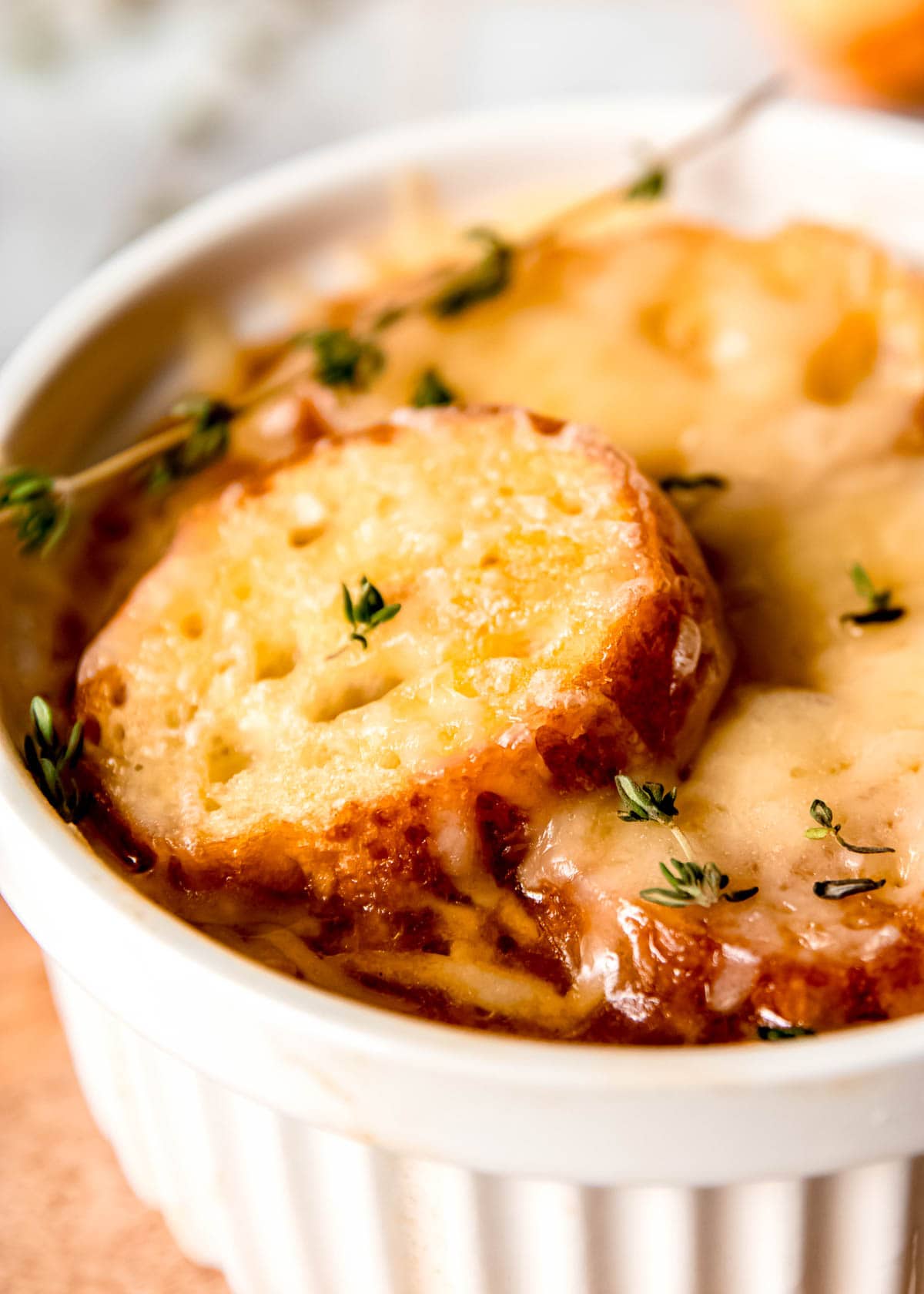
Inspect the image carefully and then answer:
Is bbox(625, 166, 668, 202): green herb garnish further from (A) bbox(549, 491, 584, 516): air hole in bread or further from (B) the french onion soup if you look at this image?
(A) bbox(549, 491, 584, 516): air hole in bread

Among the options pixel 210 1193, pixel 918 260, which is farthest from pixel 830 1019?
pixel 918 260

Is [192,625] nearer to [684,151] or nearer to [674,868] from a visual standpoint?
[674,868]

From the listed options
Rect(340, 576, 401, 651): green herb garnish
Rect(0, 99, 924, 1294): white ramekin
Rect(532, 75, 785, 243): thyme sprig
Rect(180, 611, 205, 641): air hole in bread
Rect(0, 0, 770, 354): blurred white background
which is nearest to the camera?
Rect(0, 99, 924, 1294): white ramekin

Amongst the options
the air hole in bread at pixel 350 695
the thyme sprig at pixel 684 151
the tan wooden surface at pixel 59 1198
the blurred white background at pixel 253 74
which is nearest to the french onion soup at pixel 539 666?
the air hole in bread at pixel 350 695

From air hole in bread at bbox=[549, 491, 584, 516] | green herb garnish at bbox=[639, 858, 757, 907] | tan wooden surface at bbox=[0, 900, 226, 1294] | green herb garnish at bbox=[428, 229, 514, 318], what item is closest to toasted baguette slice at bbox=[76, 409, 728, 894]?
air hole in bread at bbox=[549, 491, 584, 516]

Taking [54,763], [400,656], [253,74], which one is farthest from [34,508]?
[253,74]

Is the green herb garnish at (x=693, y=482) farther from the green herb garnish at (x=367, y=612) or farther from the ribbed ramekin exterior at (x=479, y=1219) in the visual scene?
the ribbed ramekin exterior at (x=479, y=1219)

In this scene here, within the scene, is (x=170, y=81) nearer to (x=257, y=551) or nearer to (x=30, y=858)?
(x=257, y=551)
